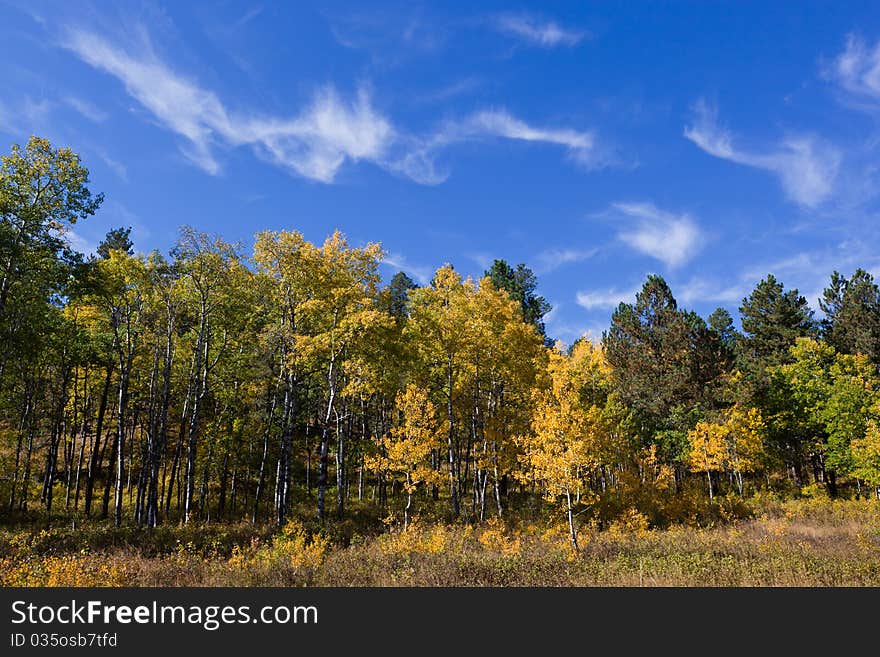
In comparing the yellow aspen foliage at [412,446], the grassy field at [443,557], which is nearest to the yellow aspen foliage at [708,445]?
the grassy field at [443,557]

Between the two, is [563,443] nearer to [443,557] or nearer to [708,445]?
[443,557]

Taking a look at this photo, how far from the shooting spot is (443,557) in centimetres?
1470

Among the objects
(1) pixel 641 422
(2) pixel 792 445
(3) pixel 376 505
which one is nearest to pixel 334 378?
(3) pixel 376 505

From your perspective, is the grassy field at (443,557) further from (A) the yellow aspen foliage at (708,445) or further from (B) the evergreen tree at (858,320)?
(B) the evergreen tree at (858,320)

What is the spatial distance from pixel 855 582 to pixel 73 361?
108 ft

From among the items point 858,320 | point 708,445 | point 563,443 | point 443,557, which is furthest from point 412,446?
point 858,320

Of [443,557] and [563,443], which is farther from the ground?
[563,443]

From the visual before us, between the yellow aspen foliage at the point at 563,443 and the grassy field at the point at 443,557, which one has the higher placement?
the yellow aspen foliage at the point at 563,443

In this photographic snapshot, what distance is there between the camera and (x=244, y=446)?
31.6m

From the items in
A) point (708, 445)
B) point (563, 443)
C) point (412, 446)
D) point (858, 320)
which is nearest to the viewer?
point (563, 443)

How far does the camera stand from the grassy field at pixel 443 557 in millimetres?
11875

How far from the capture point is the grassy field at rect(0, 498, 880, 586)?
11875mm

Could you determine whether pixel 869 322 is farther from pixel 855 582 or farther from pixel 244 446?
pixel 244 446

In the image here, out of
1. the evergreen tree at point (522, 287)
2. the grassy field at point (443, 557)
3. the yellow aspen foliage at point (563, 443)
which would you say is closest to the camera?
the grassy field at point (443, 557)
